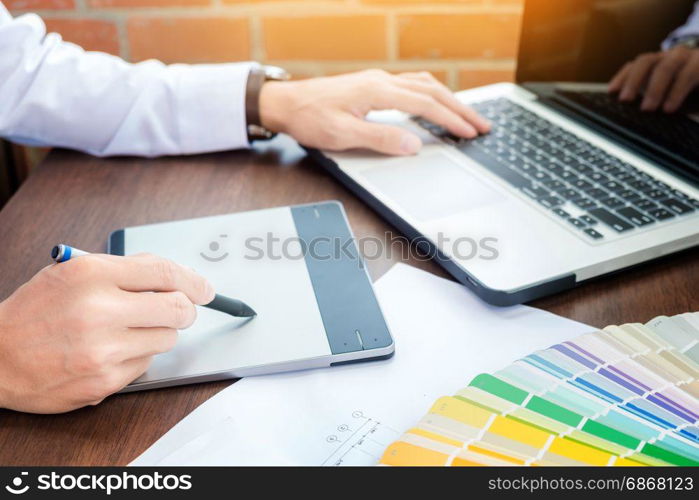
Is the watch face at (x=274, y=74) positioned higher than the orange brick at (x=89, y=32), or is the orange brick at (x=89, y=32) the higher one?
the watch face at (x=274, y=74)

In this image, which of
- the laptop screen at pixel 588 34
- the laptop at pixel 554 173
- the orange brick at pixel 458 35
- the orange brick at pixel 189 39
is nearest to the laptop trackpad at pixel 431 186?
the laptop at pixel 554 173

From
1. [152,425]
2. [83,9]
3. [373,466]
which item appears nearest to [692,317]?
[373,466]

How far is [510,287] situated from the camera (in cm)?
59

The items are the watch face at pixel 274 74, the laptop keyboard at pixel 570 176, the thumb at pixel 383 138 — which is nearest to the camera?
the laptop keyboard at pixel 570 176

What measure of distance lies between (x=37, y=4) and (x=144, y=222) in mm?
804

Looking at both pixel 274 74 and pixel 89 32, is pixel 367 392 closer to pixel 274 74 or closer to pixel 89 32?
pixel 274 74

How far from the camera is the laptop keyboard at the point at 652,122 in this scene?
741 millimetres

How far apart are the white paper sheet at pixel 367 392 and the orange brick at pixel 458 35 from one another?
81 centimetres

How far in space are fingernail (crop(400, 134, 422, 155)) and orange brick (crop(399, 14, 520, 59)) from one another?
56 centimetres

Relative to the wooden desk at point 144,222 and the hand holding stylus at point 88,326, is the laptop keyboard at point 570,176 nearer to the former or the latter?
the wooden desk at point 144,222

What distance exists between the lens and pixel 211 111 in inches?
35.0

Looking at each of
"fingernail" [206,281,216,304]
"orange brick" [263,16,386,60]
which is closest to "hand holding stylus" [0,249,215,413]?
"fingernail" [206,281,216,304]

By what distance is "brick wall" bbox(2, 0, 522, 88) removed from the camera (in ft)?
4.22

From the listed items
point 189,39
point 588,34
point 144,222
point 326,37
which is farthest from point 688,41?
point 189,39
